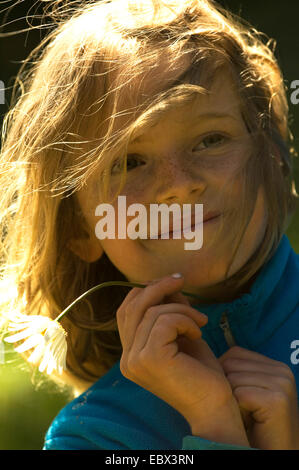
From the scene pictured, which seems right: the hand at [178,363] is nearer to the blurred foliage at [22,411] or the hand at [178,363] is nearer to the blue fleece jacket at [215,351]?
the blue fleece jacket at [215,351]

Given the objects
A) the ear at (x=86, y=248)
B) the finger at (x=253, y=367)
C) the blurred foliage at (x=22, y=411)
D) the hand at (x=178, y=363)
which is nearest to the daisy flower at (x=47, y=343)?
the hand at (x=178, y=363)

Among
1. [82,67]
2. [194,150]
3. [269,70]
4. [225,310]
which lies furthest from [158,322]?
[269,70]

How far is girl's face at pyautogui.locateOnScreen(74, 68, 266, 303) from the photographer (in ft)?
4.00

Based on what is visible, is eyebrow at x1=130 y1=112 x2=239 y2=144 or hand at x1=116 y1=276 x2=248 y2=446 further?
eyebrow at x1=130 y1=112 x2=239 y2=144

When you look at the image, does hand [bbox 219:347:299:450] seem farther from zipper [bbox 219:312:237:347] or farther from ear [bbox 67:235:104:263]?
ear [bbox 67:235:104:263]

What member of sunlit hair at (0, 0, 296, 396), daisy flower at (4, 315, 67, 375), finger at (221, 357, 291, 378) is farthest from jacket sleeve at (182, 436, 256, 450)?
sunlit hair at (0, 0, 296, 396)

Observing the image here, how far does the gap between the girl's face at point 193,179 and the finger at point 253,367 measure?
0.18 metres

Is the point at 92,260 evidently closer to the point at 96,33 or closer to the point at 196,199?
the point at 196,199

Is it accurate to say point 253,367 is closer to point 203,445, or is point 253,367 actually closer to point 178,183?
point 203,445

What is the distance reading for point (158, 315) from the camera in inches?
43.9

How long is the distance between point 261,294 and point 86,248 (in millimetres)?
402

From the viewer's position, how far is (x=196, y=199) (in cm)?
122

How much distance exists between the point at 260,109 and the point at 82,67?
36cm

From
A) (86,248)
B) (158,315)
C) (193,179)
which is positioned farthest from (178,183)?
(86,248)
